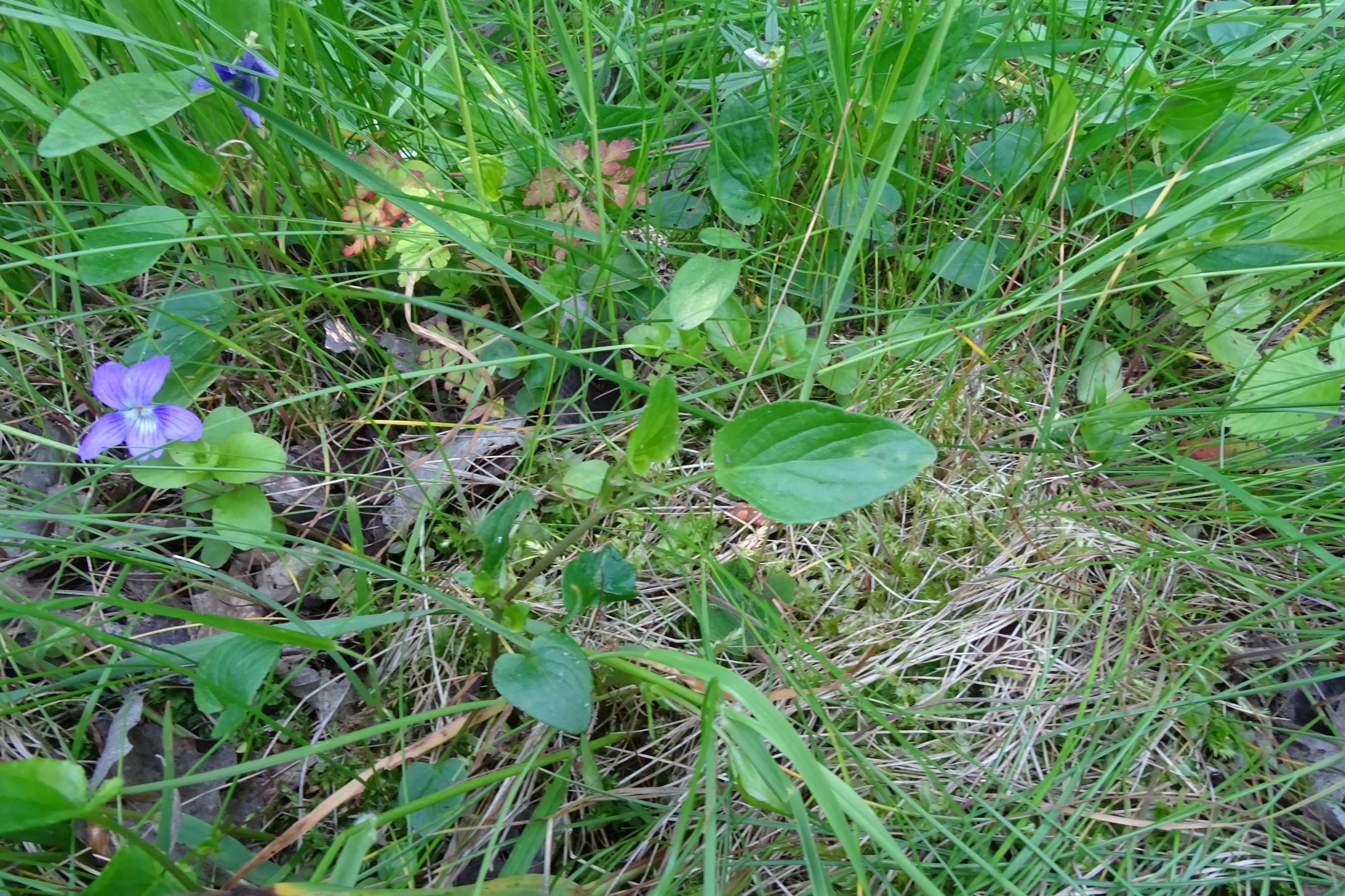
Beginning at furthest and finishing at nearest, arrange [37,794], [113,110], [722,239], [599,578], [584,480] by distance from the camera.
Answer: [722,239], [584,480], [113,110], [599,578], [37,794]

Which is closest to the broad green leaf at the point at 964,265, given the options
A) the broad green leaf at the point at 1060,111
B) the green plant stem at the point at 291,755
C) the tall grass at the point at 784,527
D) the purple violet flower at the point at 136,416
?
the tall grass at the point at 784,527

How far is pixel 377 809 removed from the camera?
0.94 metres

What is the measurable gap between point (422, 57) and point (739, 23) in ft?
2.01

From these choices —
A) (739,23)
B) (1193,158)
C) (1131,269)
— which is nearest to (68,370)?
(739,23)

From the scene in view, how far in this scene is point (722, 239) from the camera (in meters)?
1.25

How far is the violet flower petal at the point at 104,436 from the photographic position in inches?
40.7

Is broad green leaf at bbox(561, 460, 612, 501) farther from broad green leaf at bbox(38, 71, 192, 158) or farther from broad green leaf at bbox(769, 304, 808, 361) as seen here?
broad green leaf at bbox(38, 71, 192, 158)

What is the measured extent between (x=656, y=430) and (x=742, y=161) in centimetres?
67

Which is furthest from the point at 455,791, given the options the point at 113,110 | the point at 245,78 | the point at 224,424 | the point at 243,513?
the point at 245,78

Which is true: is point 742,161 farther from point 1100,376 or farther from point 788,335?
point 1100,376

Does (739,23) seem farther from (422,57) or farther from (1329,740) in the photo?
(1329,740)

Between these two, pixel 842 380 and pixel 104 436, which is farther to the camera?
pixel 842 380

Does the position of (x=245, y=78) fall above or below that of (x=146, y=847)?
above

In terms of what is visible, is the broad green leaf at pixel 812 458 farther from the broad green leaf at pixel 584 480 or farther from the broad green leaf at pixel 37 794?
the broad green leaf at pixel 37 794
